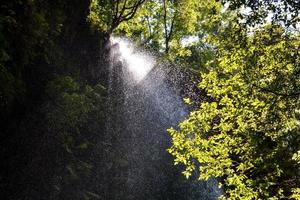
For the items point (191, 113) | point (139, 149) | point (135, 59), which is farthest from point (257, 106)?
point (135, 59)

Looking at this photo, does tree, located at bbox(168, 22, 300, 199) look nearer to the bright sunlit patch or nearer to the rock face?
the rock face

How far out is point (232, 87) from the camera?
12.2 metres

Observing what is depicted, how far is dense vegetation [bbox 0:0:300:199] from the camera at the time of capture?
29.0 feet

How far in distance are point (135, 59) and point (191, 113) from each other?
16507 mm

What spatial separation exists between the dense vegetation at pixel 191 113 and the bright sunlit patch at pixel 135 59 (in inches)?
367

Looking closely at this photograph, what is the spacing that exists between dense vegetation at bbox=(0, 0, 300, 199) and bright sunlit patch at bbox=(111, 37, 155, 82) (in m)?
9.33

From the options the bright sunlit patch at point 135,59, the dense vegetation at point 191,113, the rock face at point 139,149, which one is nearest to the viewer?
the dense vegetation at point 191,113

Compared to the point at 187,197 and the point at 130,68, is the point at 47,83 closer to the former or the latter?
the point at 187,197

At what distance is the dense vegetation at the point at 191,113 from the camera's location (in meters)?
8.85

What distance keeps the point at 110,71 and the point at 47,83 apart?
786 cm

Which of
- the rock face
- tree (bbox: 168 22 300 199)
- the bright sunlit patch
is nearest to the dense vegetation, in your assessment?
tree (bbox: 168 22 300 199)

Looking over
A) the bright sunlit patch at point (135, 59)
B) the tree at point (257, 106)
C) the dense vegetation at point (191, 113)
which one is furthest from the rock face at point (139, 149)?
the tree at point (257, 106)

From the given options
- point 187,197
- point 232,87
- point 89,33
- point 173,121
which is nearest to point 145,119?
point 173,121

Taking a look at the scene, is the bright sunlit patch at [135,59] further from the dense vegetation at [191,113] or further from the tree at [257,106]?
the tree at [257,106]
